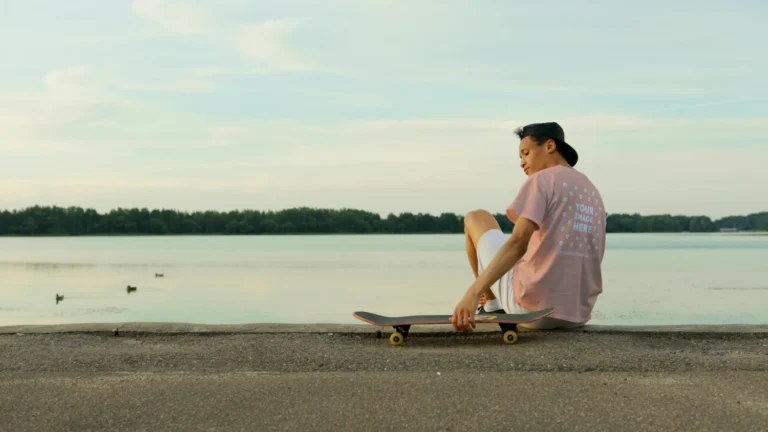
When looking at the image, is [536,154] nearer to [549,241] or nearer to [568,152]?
[568,152]

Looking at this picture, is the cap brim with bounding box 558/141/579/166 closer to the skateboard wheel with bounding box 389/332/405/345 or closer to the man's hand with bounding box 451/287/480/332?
the man's hand with bounding box 451/287/480/332

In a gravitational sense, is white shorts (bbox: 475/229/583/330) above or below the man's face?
below

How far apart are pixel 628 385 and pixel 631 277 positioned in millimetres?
22094

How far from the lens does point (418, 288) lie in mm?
21031

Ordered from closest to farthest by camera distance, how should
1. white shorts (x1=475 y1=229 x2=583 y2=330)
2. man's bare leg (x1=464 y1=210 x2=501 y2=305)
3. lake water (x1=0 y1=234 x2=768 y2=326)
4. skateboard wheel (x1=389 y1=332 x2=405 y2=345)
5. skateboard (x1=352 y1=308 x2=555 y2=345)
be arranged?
skateboard (x1=352 y1=308 x2=555 y2=345) → skateboard wheel (x1=389 y1=332 x2=405 y2=345) → white shorts (x1=475 y1=229 x2=583 y2=330) → man's bare leg (x1=464 y1=210 x2=501 y2=305) → lake water (x1=0 y1=234 x2=768 y2=326)

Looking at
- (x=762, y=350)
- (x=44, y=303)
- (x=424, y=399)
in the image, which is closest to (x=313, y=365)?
(x=424, y=399)

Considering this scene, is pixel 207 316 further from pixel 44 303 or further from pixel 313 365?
pixel 313 365

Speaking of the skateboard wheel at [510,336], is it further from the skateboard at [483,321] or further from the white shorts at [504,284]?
the white shorts at [504,284]

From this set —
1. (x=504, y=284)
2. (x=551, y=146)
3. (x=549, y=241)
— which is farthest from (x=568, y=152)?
(x=504, y=284)

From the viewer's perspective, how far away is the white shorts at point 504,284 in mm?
5973

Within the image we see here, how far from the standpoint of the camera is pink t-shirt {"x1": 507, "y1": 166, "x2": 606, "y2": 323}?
5.62 metres

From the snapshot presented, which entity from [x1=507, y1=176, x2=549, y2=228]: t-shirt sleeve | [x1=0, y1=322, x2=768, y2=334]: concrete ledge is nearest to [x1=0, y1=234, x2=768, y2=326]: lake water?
[x1=0, y1=322, x2=768, y2=334]: concrete ledge

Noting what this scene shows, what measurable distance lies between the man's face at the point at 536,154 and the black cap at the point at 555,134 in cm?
5

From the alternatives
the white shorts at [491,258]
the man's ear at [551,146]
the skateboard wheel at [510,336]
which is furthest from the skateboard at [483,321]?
the man's ear at [551,146]
